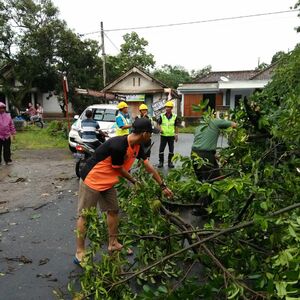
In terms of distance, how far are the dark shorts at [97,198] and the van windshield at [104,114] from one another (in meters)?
8.98

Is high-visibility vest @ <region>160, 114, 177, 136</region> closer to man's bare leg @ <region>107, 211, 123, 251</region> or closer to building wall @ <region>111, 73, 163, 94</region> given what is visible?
man's bare leg @ <region>107, 211, 123, 251</region>

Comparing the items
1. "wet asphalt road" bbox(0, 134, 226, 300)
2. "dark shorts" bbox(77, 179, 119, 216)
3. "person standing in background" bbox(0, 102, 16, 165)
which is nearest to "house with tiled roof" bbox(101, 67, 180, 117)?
"person standing in background" bbox(0, 102, 16, 165)

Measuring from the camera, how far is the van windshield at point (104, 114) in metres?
13.0

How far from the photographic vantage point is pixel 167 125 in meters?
9.99

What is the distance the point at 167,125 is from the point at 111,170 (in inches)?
243

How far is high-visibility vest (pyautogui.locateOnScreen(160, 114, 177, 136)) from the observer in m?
9.91

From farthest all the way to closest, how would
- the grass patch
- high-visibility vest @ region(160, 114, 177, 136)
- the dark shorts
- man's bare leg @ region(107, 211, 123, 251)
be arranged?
the grass patch
high-visibility vest @ region(160, 114, 177, 136)
the dark shorts
man's bare leg @ region(107, 211, 123, 251)

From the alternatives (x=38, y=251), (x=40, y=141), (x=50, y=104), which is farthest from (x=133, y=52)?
(x=38, y=251)

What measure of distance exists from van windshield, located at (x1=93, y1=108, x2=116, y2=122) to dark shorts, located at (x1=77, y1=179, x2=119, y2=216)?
354 inches

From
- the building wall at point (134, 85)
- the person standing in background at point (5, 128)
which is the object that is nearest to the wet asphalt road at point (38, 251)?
the person standing in background at point (5, 128)

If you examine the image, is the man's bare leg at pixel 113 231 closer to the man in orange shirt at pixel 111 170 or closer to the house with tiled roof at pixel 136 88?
the man in orange shirt at pixel 111 170

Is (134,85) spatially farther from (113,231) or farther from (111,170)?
(113,231)

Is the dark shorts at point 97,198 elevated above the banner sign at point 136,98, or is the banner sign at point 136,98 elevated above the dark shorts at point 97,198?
the banner sign at point 136,98

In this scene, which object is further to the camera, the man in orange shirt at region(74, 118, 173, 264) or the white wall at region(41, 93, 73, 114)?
the white wall at region(41, 93, 73, 114)
